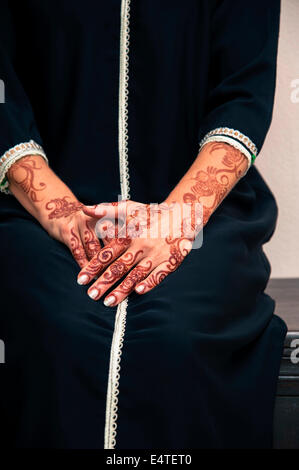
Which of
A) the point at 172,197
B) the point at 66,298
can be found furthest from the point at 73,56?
the point at 66,298

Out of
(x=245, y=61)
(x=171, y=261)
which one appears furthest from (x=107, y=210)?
(x=245, y=61)

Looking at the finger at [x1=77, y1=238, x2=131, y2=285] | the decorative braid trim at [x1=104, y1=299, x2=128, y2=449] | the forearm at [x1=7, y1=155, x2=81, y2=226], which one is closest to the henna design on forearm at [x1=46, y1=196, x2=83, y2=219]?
the forearm at [x1=7, y1=155, x2=81, y2=226]

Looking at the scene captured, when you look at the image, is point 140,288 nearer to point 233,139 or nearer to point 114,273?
point 114,273

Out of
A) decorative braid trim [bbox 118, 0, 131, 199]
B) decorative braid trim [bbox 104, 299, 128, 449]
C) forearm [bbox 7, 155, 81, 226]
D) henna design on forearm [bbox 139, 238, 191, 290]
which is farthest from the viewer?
decorative braid trim [bbox 118, 0, 131, 199]

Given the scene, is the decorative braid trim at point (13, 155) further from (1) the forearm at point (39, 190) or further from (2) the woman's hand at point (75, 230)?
(2) the woman's hand at point (75, 230)

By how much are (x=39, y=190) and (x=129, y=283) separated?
0.86ft

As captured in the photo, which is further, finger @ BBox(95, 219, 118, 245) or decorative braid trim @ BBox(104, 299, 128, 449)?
finger @ BBox(95, 219, 118, 245)

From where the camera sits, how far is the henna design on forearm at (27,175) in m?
1.02

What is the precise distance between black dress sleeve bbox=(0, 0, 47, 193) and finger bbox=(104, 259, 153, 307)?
1.07 ft

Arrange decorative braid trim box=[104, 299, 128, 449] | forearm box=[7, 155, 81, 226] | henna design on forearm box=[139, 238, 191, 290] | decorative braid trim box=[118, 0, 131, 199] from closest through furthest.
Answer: decorative braid trim box=[104, 299, 128, 449], henna design on forearm box=[139, 238, 191, 290], forearm box=[7, 155, 81, 226], decorative braid trim box=[118, 0, 131, 199]

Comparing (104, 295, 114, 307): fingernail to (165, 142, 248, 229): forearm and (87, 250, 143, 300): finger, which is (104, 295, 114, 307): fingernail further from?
(165, 142, 248, 229): forearm

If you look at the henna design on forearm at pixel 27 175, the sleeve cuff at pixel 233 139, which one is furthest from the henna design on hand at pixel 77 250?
the sleeve cuff at pixel 233 139

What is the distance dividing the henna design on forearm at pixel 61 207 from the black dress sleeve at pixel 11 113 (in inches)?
4.7

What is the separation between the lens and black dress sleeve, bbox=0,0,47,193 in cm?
105
